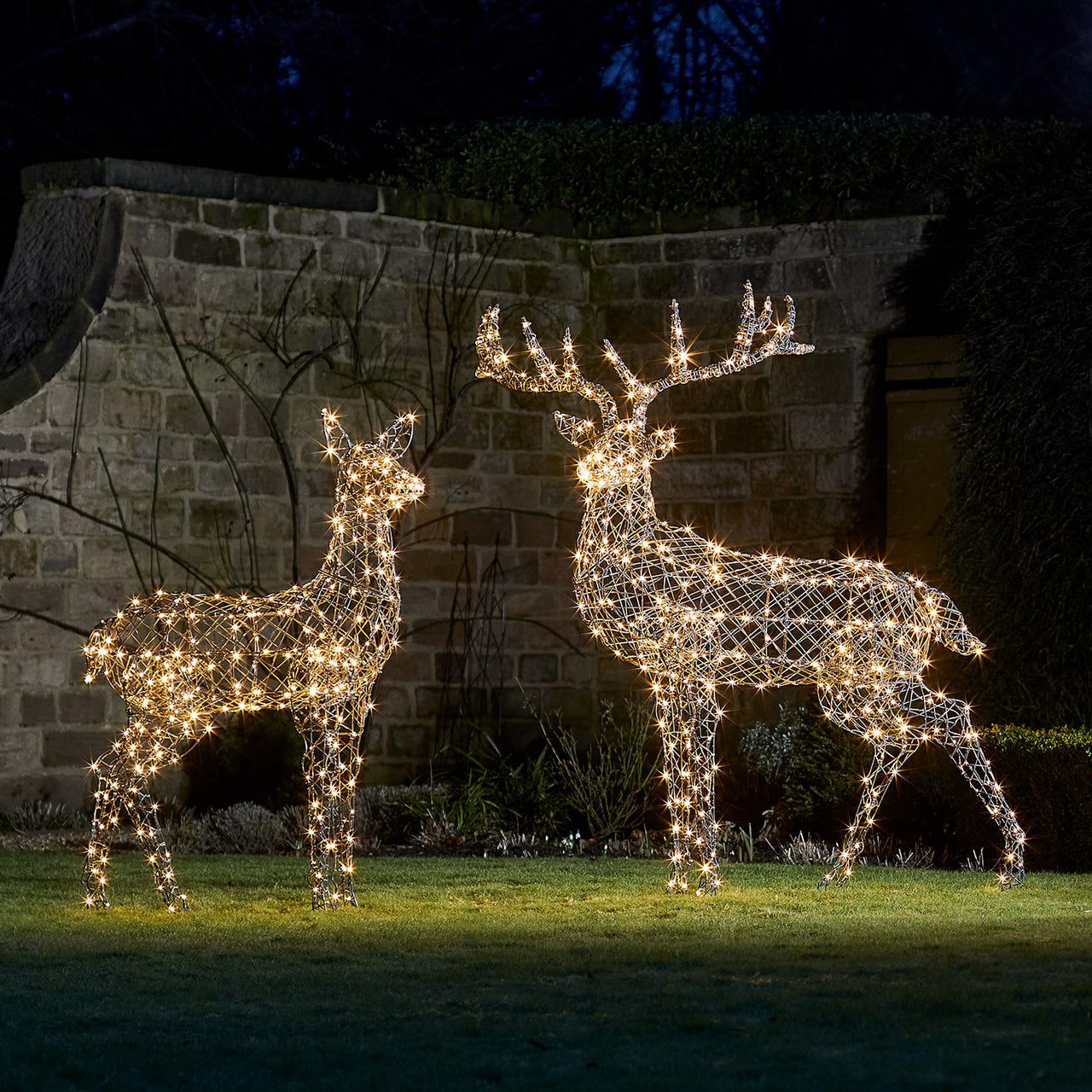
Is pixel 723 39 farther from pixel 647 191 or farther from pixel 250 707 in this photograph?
pixel 250 707

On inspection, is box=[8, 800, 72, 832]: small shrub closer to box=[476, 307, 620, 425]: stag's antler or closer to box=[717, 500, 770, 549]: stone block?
box=[476, 307, 620, 425]: stag's antler

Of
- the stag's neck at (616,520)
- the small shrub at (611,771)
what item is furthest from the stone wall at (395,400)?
the stag's neck at (616,520)

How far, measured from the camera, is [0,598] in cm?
1033

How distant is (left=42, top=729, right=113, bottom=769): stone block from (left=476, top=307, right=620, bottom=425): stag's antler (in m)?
4.08

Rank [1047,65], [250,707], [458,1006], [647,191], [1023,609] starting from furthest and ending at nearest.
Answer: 1. [1047,65]
2. [647,191]
3. [1023,609]
4. [250,707]
5. [458,1006]

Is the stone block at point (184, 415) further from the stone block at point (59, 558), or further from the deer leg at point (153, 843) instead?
the deer leg at point (153, 843)

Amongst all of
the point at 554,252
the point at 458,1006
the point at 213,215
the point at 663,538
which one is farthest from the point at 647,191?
the point at 458,1006

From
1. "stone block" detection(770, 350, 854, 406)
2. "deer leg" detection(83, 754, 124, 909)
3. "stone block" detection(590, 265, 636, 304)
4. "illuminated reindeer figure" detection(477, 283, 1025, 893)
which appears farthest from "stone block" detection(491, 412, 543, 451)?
"deer leg" detection(83, 754, 124, 909)

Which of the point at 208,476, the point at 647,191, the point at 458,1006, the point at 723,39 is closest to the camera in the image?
the point at 458,1006

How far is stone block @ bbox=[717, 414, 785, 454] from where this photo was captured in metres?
11.7

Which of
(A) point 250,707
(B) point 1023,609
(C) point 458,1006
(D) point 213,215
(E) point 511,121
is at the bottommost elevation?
(C) point 458,1006

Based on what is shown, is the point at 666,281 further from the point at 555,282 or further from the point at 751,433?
the point at 751,433

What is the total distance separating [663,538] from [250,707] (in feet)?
6.61

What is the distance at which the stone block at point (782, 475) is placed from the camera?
456 inches
